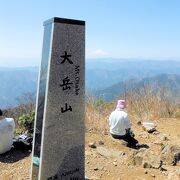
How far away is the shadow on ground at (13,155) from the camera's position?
7.14 m

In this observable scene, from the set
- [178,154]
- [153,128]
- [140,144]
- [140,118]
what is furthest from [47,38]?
[140,118]

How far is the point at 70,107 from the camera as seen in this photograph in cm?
493

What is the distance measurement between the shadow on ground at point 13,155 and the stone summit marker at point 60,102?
2326 mm

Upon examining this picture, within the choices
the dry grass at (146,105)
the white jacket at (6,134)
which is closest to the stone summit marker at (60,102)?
the white jacket at (6,134)

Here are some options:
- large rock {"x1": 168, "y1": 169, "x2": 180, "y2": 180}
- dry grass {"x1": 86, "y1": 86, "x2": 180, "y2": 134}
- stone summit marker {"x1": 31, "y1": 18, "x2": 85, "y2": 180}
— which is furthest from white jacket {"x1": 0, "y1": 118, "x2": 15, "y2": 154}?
dry grass {"x1": 86, "y1": 86, "x2": 180, "y2": 134}

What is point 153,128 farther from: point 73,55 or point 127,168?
point 73,55

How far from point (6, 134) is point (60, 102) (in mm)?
2892

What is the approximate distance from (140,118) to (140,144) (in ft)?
9.53

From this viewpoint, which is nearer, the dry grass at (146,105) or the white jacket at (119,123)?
the white jacket at (119,123)

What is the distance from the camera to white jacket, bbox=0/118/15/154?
7254 millimetres

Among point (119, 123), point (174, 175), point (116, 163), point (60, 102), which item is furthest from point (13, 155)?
point (174, 175)

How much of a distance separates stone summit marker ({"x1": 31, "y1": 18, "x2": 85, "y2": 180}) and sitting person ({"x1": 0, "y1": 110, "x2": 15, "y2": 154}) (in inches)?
98.3

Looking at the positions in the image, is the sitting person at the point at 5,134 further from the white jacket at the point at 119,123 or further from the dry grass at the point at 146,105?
the dry grass at the point at 146,105

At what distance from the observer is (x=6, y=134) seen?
23.9 feet
